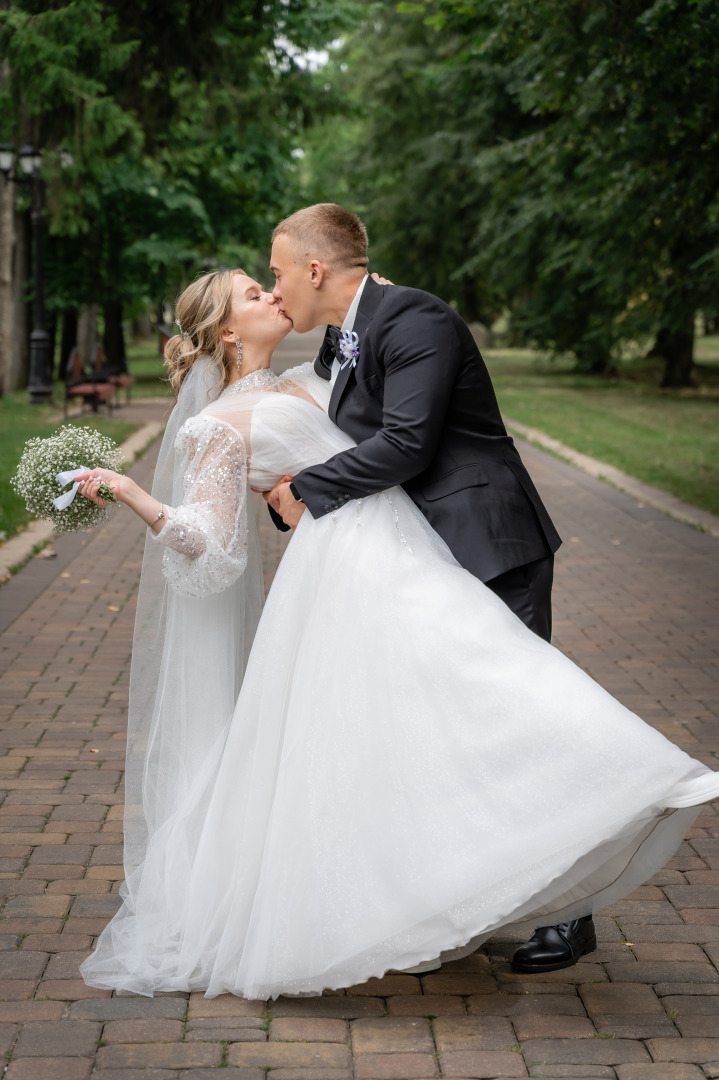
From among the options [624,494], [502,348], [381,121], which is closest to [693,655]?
[624,494]

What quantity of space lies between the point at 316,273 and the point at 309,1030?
1.99 meters

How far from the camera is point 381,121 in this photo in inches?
1495

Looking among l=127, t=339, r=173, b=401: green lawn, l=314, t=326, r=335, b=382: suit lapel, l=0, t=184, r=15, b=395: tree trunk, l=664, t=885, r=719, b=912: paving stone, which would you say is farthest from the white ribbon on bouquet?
l=0, t=184, r=15, b=395: tree trunk

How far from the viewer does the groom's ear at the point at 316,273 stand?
11.1 feet

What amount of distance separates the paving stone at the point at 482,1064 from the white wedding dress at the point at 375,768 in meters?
0.24

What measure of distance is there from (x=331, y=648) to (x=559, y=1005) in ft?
3.74

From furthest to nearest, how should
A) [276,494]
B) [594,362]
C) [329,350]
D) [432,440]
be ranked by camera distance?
1. [594,362]
2. [329,350]
3. [276,494]
4. [432,440]

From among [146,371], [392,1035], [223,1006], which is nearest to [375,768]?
[392,1035]

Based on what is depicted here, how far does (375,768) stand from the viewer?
322 centimetres

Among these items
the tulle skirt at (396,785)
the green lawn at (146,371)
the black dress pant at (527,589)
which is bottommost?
the green lawn at (146,371)

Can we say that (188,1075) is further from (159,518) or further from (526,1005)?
(159,518)

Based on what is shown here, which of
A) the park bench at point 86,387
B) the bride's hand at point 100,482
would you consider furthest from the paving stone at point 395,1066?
the park bench at point 86,387

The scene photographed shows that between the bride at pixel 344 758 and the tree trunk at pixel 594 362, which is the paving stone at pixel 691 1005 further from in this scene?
the tree trunk at pixel 594 362

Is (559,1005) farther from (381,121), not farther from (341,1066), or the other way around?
(381,121)
